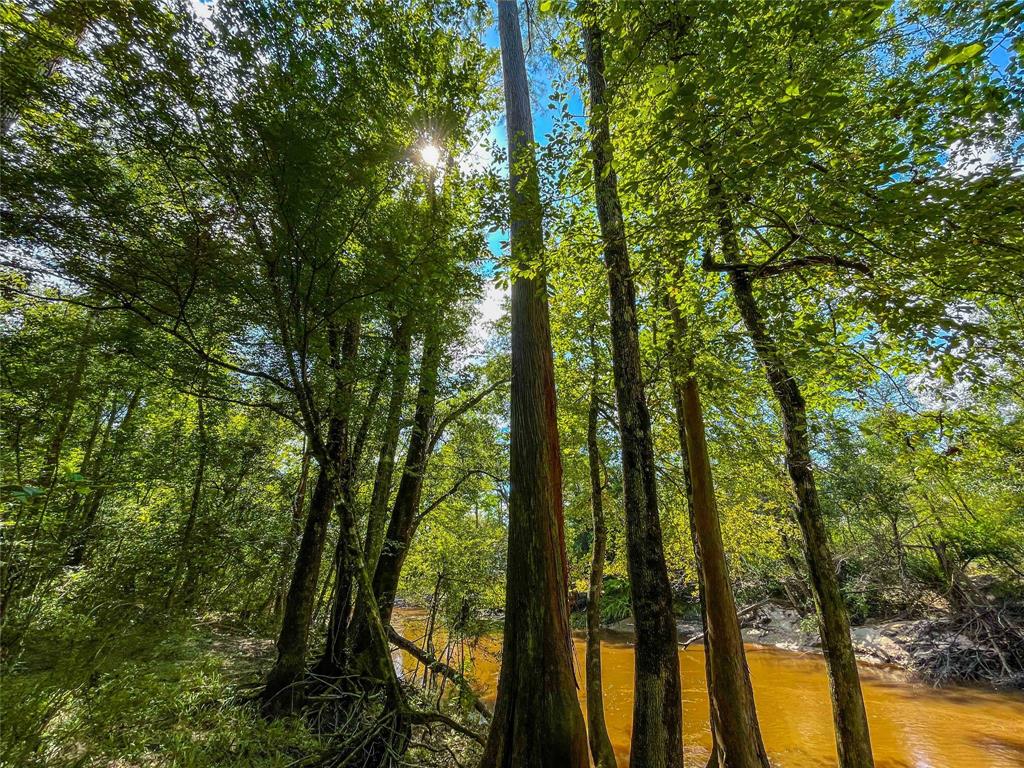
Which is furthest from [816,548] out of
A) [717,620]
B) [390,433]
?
[390,433]

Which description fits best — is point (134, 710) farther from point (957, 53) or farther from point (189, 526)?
point (957, 53)

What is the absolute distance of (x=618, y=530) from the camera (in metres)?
8.00

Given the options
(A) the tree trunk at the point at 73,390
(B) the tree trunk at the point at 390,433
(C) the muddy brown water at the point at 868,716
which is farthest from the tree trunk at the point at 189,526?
(C) the muddy brown water at the point at 868,716

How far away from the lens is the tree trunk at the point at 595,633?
487cm

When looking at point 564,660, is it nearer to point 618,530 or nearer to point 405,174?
point 405,174

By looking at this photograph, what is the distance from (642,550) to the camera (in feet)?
8.75

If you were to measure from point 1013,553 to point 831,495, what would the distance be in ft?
11.8

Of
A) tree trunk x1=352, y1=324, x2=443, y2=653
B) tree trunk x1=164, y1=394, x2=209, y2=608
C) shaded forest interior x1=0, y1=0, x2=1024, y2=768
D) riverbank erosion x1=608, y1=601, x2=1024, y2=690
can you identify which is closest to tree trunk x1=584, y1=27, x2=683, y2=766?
shaded forest interior x1=0, y1=0, x2=1024, y2=768

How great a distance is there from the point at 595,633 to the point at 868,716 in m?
7.44

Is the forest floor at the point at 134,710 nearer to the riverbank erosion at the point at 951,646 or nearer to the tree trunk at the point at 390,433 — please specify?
the tree trunk at the point at 390,433

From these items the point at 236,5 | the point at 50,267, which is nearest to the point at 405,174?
the point at 236,5

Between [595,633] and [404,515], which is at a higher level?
[404,515]

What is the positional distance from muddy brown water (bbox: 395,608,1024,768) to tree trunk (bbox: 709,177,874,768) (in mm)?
3568

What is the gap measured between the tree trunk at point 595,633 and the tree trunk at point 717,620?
A: 1.73 metres
